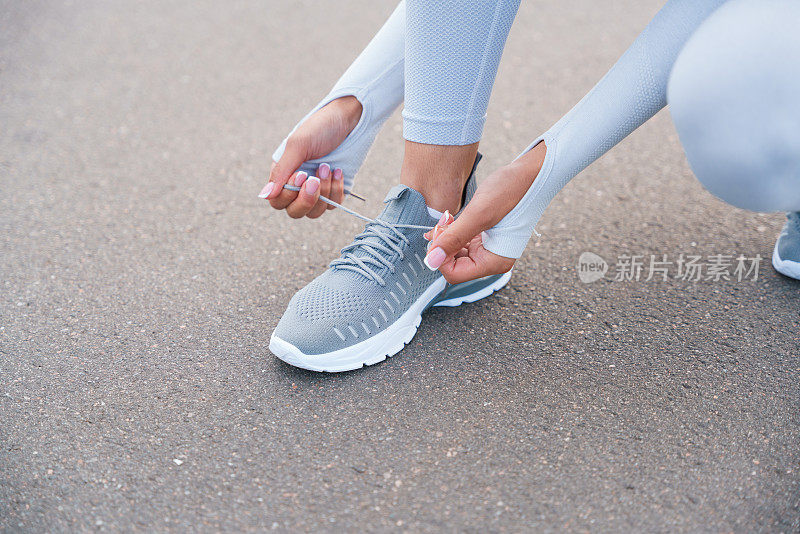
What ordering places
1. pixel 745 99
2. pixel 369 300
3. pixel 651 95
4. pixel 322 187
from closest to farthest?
1. pixel 745 99
2. pixel 651 95
3. pixel 369 300
4. pixel 322 187

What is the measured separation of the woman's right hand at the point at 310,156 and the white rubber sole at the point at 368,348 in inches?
7.7

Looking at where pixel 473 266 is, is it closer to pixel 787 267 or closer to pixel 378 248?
pixel 378 248

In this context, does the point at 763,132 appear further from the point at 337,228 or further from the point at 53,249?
the point at 53,249

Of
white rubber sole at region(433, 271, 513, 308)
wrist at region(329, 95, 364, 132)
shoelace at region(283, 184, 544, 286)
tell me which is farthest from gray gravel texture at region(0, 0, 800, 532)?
wrist at region(329, 95, 364, 132)

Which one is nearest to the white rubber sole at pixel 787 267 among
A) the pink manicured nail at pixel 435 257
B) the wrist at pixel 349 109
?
the pink manicured nail at pixel 435 257

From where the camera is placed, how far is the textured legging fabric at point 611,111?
804 mm

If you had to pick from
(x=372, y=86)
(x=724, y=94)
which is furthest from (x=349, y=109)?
(x=724, y=94)

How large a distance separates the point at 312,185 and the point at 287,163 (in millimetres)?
47

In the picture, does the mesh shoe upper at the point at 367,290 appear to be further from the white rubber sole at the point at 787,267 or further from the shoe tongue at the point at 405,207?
the white rubber sole at the point at 787,267

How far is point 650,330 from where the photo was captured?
3.24ft

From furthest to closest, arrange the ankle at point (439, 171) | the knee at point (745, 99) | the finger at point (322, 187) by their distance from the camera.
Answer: the finger at point (322, 187)
the ankle at point (439, 171)
the knee at point (745, 99)

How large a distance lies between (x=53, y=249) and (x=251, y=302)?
0.40 m

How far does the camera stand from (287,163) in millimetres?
959

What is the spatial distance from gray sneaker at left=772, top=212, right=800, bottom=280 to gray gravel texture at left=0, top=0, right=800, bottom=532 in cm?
2
